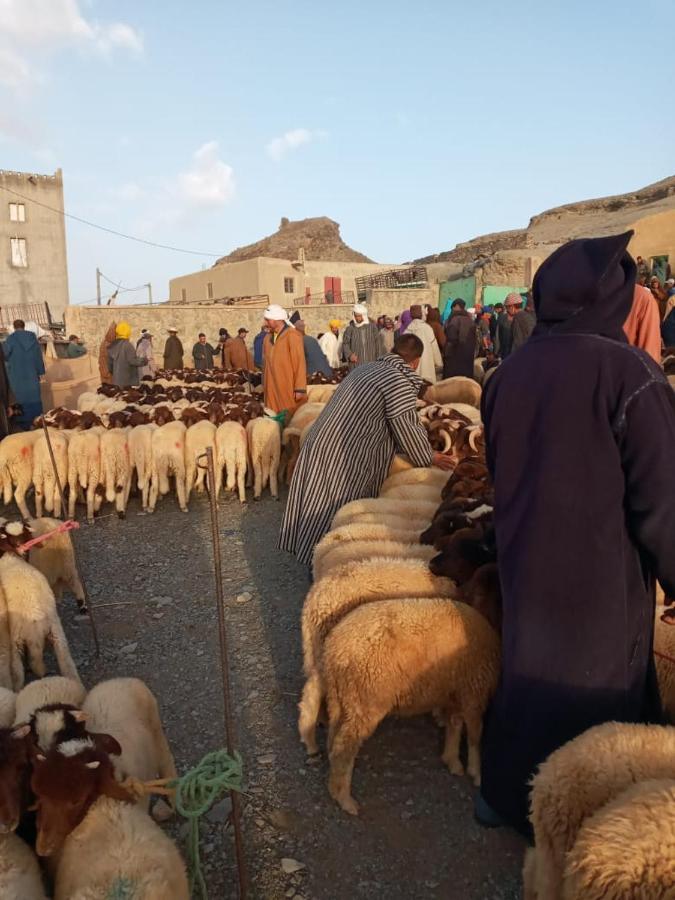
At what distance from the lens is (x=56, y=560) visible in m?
5.31

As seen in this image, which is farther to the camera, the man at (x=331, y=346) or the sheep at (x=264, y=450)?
the man at (x=331, y=346)

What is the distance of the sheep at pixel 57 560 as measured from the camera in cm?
523

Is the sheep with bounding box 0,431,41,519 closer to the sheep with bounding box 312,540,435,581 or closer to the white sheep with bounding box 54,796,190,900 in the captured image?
the sheep with bounding box 312,540,435,581

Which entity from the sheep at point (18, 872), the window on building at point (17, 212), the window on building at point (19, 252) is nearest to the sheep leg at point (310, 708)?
the sheep at point (18, 872)

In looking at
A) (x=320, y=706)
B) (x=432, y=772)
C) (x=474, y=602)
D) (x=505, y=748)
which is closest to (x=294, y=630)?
(x=320, y=706)

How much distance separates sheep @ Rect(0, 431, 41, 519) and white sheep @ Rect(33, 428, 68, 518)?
0.29ft

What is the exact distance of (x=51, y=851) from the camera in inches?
88.7

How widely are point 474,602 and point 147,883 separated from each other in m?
1.83

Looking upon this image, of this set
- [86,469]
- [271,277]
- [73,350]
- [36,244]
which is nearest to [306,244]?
[271,277]

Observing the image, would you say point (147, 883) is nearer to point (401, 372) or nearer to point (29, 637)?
point (29, 637)

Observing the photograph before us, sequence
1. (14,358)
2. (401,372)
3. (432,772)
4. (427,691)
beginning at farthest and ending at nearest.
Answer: (14,358), (401,372), (432,772), (427,691)

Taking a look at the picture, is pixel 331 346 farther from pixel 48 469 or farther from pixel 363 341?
pixel 48 469

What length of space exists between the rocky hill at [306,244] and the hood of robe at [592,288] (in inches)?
2401

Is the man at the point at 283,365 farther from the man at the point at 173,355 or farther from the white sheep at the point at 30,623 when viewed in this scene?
the man at the point at 173,355
